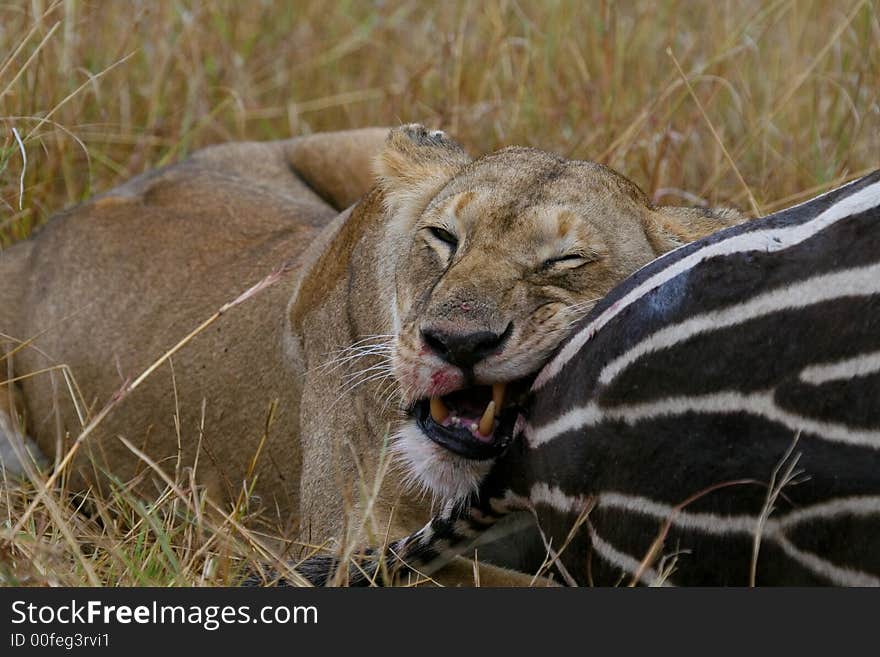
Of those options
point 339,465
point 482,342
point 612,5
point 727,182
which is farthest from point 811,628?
point 612,5

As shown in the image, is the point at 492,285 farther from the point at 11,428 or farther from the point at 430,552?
the point at 11,428

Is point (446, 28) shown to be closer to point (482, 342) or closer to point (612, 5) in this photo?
point (612, 5)

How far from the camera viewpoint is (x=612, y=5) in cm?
543

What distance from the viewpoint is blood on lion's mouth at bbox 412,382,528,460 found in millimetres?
2742

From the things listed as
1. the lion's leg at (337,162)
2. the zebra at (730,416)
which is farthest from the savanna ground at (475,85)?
the zebra at (730,416)

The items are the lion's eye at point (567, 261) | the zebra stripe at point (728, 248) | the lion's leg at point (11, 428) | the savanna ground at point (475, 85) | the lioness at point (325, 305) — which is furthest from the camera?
the savanna ground at point (475, 85)

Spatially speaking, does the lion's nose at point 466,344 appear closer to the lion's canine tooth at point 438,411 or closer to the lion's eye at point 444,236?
the lion's canine tooth at point 438,411

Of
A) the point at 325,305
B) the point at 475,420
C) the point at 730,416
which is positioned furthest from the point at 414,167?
the point at 730,416

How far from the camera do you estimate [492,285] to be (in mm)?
2787

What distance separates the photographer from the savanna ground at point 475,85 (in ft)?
16.4

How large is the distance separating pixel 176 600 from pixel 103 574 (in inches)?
23.4

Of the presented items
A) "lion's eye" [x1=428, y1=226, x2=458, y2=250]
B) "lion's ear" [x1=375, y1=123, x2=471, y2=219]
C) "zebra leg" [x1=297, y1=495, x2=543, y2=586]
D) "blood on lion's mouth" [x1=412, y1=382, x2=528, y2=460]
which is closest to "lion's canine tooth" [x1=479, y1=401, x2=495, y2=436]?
"blood on lion's mouth" [x1=412, y1=382, x2=528, y2=460]

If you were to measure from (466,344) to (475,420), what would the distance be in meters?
0.20

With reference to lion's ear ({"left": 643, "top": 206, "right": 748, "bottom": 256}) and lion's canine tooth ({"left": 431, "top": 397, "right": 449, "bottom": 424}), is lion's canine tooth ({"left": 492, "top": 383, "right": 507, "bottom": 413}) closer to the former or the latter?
lion's canine tooth ({"left": 431, "top": 397, "right": 449, "bottom": 424})
